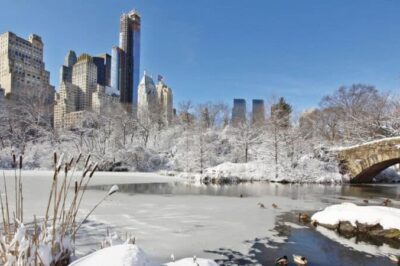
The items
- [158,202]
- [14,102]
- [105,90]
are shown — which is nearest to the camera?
[158,202]

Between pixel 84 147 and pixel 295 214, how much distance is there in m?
32.8

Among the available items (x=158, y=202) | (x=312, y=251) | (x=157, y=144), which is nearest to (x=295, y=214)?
(x=312, y=251)

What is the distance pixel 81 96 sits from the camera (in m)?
87.8

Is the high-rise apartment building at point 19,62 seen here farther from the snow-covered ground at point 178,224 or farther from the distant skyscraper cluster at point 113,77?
the snow-covered ground at point 178,224

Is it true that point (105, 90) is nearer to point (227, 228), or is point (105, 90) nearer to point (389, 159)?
point (389, 159)

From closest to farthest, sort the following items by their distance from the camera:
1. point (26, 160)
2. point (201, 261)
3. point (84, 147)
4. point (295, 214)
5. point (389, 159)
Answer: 1. point (201, 261)
2. point (295, 214)
3. point (389, 159)
4. point (26, 160)
5. point (84, 147)

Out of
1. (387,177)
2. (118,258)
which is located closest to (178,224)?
(118,258)

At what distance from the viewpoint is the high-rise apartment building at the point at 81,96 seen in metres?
56.0

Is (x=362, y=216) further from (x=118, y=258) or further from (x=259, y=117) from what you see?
(x=259, y=117)

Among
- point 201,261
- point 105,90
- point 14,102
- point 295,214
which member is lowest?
point 295,214

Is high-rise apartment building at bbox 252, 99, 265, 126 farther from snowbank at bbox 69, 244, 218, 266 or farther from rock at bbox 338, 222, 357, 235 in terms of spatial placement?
snowbank at bbox 69, 244, 218, 266

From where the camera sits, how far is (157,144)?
144 feet

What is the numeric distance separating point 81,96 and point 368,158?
269 ft

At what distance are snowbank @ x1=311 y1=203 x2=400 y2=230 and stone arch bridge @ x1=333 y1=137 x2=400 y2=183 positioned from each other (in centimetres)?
1495
